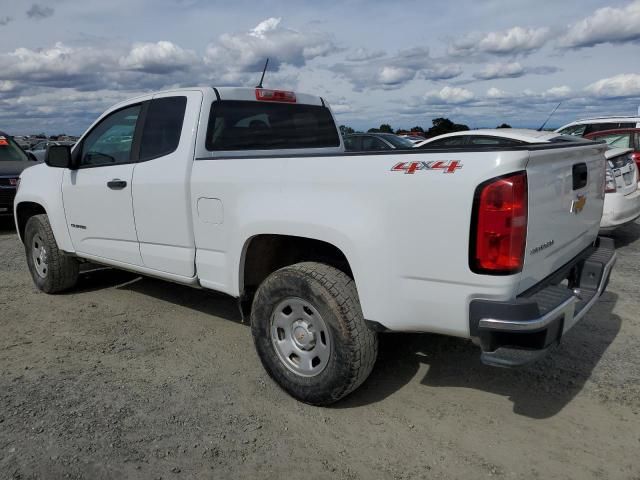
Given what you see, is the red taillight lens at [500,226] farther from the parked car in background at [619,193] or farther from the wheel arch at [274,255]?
the parked car in background at [619,193]

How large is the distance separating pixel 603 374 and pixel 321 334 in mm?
1968

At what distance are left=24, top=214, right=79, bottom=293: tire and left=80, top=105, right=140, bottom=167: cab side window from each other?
1.00 m

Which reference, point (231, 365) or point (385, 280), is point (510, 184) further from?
point (231, 365)

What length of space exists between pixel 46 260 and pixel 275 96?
2.92 m

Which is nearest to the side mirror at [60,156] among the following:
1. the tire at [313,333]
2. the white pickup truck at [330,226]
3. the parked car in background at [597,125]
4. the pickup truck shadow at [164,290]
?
the white pickup truck at [330,226]

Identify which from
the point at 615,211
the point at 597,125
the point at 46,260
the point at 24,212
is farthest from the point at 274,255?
the point at 597,125

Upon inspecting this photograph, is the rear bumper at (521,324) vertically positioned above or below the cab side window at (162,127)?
below

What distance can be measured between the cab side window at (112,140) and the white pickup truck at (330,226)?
2 centimetres

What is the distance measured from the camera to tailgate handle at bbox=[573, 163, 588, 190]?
313 cm

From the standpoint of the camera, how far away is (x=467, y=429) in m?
3.11

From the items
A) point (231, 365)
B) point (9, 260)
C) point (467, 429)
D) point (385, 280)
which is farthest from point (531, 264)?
point (9, 260)

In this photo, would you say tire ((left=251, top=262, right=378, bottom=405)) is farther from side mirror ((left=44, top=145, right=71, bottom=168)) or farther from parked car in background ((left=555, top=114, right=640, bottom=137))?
parked car in background ((left=555, top=114, right=640, bottom=137))

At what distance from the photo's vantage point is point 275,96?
15.0ft

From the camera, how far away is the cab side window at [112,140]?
4.54 metres
